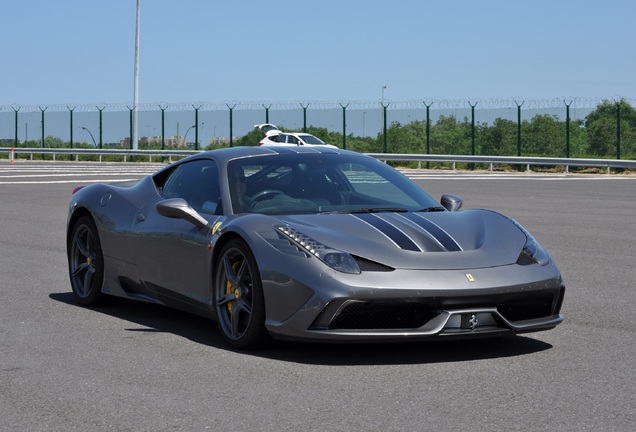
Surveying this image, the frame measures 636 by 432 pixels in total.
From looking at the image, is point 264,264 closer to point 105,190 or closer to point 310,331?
point 310,331

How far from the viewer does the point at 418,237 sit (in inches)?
262

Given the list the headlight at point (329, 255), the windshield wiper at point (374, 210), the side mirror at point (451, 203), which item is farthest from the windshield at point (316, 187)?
the headlight at point (329, 255)

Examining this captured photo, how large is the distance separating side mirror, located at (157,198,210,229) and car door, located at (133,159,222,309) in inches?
2.2

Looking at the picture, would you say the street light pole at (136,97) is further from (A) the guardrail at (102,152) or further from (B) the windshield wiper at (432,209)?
(B) the windshield wiper at (432,209)

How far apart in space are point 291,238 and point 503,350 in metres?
1.38

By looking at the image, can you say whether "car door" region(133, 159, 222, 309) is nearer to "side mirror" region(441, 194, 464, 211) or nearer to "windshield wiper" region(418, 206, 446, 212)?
"windshield wiper" region(418, 206, 446, 212)

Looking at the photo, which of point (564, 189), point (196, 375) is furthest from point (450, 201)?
point (564, 189)

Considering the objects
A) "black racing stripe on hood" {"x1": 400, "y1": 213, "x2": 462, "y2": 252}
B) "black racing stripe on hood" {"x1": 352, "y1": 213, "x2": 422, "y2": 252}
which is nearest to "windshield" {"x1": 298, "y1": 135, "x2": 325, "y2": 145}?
"black racing stripe on hood" {"x1": 400, "y1": 213, "x2": 462, "y2": 252}

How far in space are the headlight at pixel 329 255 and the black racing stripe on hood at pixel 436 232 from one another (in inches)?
22.8

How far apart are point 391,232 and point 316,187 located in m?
1.09

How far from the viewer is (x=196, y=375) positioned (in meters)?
6.15

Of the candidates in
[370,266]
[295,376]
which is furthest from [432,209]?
[295,376]

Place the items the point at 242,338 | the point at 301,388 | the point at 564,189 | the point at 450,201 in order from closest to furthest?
the point at 301,388 → the point at 242,338 → the point at 450,201 → the point at 564,189

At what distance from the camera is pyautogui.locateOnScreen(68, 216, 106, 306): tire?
28.3 feet
